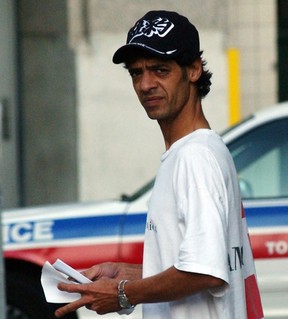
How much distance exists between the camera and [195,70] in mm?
2902

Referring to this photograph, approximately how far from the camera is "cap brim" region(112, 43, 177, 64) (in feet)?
9.17

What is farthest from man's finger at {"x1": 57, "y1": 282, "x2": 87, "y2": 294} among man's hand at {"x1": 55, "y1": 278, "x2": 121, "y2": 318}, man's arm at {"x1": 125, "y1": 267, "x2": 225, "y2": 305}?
man's arm at {"x1": 125, "y1": 267, "x2": 225, "y2": 305}

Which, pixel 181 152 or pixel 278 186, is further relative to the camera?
pixel 278 186

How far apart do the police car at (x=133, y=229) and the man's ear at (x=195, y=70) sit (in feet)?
11.0

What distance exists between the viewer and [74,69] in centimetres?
1157

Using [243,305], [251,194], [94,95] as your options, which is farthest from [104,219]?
[94,95]

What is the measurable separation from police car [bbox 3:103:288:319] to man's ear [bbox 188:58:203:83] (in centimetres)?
335

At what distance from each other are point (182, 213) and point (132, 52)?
0.47 meters

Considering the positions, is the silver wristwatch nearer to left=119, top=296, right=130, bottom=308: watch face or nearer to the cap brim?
left=119, top=296, right=130, bottom=308: watch face

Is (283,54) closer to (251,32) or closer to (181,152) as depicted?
(251,32)

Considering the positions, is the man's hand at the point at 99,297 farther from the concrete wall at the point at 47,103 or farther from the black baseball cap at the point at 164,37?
the concrete wall at the point at 47,103

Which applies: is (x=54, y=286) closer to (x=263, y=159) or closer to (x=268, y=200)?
(x=268, y=200)

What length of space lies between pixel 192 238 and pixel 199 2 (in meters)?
9.10

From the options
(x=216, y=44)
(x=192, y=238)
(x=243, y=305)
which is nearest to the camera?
(x=192, y=238)
